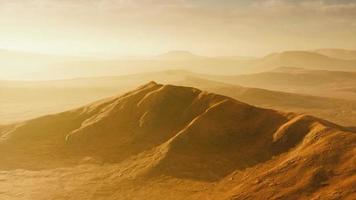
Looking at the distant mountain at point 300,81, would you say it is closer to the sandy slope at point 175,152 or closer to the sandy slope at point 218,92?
the sandy slope at point 218,92

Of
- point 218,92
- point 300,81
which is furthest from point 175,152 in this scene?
point 300,81

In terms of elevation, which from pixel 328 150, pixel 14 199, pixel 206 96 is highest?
pixel 206 96

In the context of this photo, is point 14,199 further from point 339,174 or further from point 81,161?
point 339,174

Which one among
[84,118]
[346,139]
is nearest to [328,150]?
[346,139]

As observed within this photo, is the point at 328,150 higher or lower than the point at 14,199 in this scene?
higher

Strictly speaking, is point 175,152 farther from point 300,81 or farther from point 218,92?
point 300,81

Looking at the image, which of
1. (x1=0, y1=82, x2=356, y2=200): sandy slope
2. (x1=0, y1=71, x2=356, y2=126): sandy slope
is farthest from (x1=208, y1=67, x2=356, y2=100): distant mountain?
(x1=0, y1=82, x2=356, y2=200): sandy slope

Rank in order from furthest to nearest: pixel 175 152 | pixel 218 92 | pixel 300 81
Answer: pixel 300 81 → pixel 218 92 → pixel 175 152

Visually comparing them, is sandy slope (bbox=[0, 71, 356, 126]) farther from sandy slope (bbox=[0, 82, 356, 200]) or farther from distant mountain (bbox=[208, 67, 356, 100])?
sandy slope (bbox=[0, 82, 356, 200])

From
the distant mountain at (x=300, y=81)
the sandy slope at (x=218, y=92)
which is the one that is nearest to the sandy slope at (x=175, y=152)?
the sandy slope at (x=218, y=92)
